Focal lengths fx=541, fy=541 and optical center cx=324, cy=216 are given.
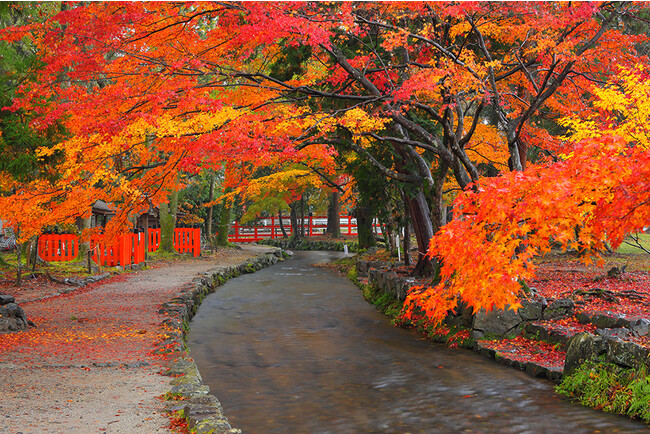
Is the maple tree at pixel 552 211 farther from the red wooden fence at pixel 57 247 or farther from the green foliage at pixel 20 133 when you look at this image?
the red wooden fence at pixel 57 247

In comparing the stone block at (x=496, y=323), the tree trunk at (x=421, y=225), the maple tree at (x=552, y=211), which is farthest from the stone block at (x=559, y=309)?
the tree trunk at (x=421, y=225)

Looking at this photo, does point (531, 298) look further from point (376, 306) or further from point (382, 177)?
point (382, 177)

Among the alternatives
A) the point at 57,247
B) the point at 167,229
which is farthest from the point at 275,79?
the point at 167,229

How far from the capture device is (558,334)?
28.3 ft

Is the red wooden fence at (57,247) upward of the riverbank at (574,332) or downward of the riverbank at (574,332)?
upward

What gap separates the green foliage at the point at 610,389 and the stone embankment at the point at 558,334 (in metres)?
0.13

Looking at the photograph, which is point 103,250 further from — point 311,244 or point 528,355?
point 311,244

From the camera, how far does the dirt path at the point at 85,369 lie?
17.3 feet

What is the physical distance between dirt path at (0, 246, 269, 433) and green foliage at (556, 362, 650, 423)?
5.14m

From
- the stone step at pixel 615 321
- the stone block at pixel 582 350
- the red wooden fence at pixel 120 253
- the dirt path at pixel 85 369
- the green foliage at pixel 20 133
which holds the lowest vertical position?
the dirt path at pixel 85 369

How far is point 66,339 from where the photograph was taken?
893cm

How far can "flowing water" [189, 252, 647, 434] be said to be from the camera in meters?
6.38

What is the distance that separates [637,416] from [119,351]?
6.97m

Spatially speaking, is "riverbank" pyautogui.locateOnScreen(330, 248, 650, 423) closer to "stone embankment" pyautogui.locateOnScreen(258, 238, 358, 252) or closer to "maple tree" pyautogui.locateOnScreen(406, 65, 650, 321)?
"maple tree" pyautogui.locateOnScreen(406, 65, 650, 321)
